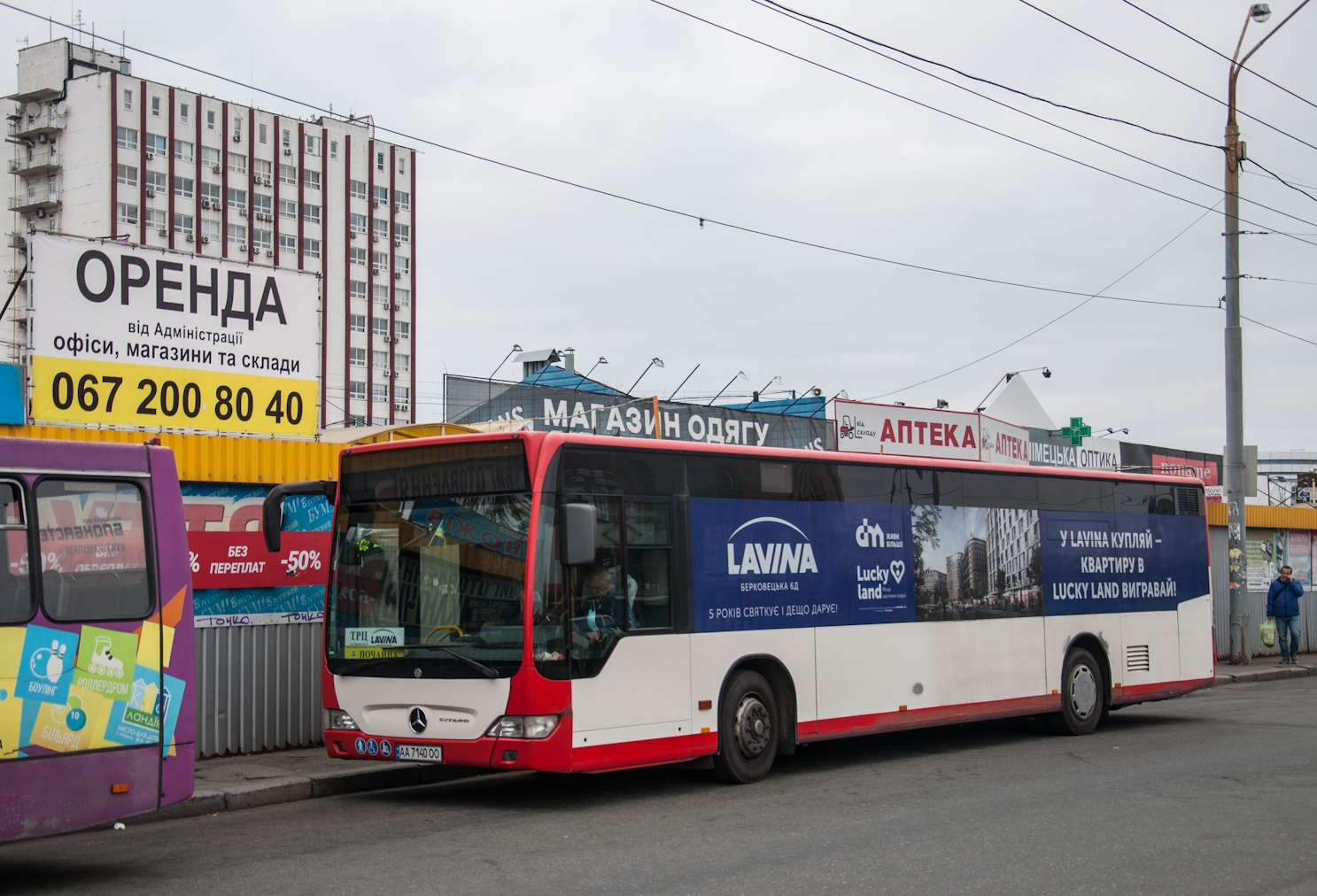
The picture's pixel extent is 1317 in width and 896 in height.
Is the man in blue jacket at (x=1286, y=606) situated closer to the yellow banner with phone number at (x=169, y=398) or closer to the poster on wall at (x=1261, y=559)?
the poster on wall at (x=1261, y=559)

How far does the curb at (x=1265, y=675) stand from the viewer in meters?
21.6

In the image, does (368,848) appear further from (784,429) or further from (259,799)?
(784,429)

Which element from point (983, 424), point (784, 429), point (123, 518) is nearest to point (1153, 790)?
point (123, 518)

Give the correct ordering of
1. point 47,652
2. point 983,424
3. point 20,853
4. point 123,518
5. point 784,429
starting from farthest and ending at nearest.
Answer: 1. point 784,429
2. point 983,424
3. point 20,853
4. point 123,518
5. point 47,652

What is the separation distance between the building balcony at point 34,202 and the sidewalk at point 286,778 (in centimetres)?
7177

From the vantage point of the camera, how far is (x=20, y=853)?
8.37 meters

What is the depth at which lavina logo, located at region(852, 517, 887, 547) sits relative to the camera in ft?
40.3

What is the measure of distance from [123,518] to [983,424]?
822 inches

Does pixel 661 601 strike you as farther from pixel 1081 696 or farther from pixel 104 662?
pixel 1081 696

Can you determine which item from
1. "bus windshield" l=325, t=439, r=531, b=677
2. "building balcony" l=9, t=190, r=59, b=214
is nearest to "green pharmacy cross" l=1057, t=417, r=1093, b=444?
"bus windshield" l=325, t=439, r=531, b=677

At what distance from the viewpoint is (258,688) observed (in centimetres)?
1238

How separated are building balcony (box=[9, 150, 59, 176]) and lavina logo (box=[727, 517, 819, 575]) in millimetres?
74593

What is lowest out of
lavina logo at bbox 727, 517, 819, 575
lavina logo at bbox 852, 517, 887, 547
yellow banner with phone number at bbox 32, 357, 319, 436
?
lavina logo at bbox 727, 517, 819, 575

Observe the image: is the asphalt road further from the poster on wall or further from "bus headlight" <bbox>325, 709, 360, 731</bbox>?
the poster on wall
